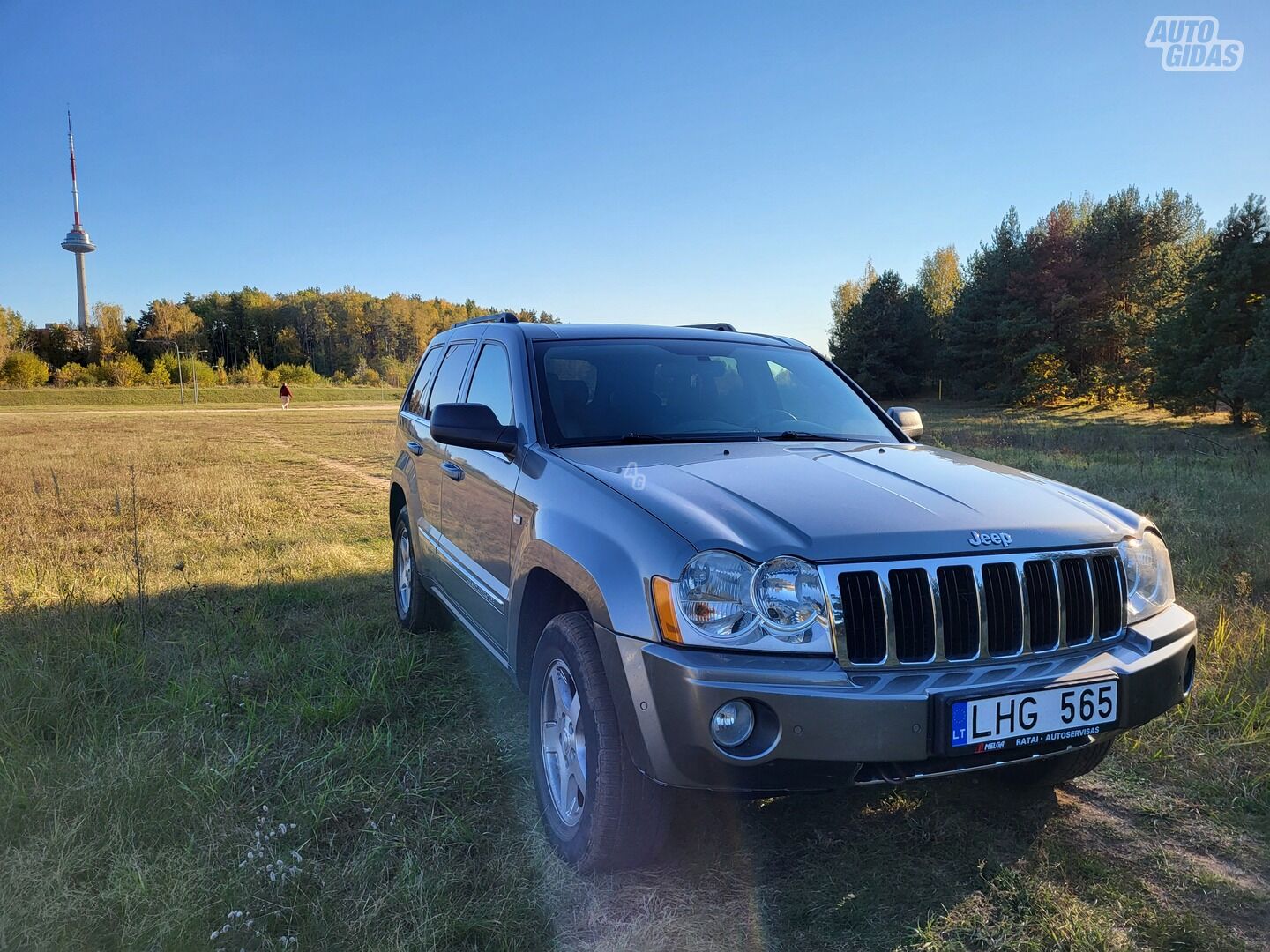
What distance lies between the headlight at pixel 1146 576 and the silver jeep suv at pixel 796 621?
0.01 metres

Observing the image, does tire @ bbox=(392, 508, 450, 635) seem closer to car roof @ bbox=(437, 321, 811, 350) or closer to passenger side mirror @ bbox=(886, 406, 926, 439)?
car roof @ bbox=(437, 321, 811, 350)

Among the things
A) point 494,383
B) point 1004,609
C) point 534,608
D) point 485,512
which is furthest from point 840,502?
point 494,383

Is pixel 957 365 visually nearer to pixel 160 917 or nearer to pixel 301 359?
pixel 160 917

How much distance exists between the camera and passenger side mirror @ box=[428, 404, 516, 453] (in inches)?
125

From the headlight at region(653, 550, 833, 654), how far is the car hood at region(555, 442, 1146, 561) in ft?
0.19

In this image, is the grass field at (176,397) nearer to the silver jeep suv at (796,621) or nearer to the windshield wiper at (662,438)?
the windshield wiper at (662,438)

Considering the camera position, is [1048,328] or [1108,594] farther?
[1048,328]

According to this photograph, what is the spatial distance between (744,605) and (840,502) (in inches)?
20.0

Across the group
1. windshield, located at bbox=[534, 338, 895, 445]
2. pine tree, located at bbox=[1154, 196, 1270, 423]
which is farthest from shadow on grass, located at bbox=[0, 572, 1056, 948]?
pine tree, located at bbox=[1154, 196, 1270, 423]

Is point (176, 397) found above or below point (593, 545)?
above

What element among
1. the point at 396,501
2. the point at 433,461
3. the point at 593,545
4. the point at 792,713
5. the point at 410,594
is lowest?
the point at 410,594

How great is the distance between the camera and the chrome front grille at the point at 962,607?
2209mm

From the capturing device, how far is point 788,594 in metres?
2.21

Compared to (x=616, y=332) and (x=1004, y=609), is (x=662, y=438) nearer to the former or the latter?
(x=616, y=332)
